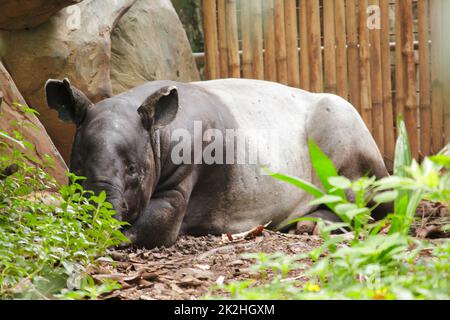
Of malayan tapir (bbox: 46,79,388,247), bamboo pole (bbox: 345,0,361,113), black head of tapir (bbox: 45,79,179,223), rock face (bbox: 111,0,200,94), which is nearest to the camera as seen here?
black head of tapir (bbox: 45,79,179,223)

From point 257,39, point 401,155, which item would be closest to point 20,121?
point 401,155

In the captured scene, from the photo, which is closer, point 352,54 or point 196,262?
point 196,262

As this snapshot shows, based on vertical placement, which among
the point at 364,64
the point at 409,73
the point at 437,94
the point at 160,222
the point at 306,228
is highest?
the point at 364,64

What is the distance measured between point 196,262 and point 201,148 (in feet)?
3.47

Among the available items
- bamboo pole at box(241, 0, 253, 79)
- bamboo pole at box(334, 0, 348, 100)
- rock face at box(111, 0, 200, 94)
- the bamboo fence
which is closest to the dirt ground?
the bamboo fence

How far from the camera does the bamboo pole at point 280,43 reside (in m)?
8.30

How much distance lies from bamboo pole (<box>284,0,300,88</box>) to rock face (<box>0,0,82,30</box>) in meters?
2.45

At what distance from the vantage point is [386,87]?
8.38m

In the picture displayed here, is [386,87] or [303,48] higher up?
[303,48]

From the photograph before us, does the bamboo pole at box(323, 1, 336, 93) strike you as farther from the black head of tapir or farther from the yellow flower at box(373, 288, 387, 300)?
the yellow flower at box(373, 288, 387, 300)

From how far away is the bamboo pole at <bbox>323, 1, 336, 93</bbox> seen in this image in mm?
8336

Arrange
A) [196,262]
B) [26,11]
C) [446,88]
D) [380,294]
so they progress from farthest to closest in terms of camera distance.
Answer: [446,88], [26,11], [196,262], [380,294]

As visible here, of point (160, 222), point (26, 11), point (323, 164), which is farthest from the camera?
point (26, 11)

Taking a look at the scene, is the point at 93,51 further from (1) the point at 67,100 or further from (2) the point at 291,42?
(2) the point at 291,42
